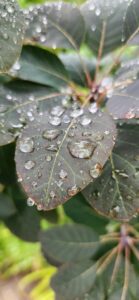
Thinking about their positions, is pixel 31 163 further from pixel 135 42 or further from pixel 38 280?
pixel 38 280

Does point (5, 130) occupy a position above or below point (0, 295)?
above

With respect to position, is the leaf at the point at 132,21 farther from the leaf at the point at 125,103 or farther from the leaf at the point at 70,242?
the leaf at the point at 70,242

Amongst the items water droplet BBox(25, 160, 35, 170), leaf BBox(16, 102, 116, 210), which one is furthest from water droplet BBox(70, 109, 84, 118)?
water droplet BBox(25, 160, 35, 170)

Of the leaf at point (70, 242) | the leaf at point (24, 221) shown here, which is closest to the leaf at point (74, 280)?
the leaf at point (70, 242)

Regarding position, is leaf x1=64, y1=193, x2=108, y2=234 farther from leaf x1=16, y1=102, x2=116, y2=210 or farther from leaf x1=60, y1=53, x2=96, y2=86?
leaf x1=16, y1=102, x2=116, y2=210

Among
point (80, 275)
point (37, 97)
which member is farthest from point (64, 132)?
point (80, 275)

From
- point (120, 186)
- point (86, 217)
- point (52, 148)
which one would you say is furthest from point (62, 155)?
point (86, 217)
